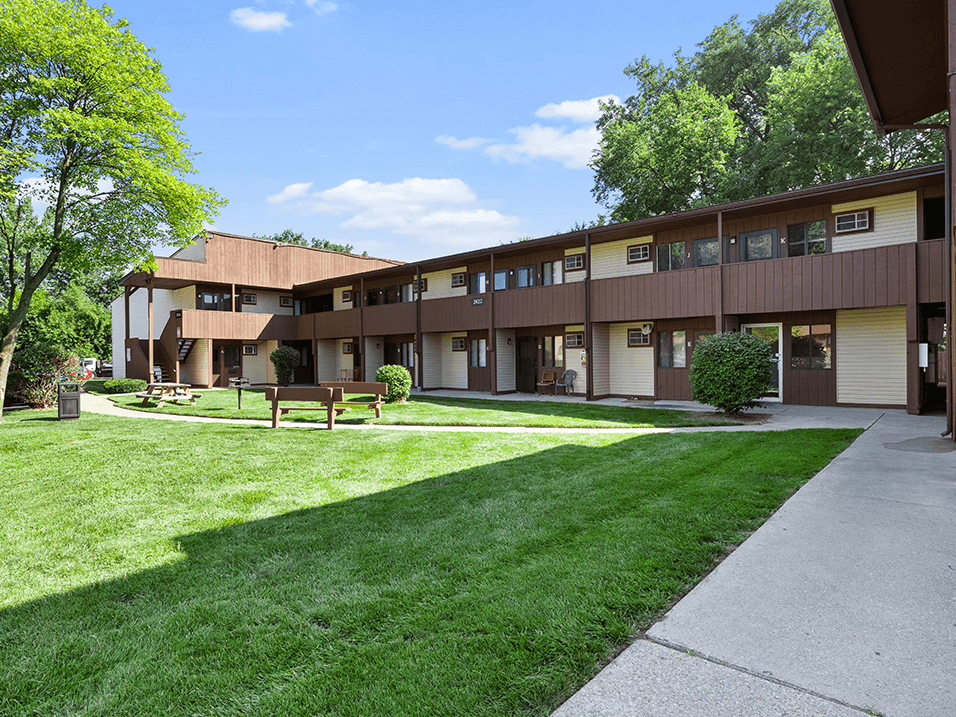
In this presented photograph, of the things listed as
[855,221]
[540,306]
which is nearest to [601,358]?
[540,306]

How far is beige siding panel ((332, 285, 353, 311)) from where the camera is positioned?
28.2 meters

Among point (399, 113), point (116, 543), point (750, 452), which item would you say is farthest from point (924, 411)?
point (399, 113)

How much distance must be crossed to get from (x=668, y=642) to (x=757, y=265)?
13957 mm

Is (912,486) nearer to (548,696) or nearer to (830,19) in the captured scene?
(548,696)

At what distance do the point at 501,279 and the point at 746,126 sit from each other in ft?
66.8

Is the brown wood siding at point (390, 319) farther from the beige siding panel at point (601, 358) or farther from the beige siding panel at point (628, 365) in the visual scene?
the beige siding panel at point (628, 365)

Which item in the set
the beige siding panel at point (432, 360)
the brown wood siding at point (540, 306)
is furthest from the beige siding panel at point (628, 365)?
the beige siding panel at point (432, 360)

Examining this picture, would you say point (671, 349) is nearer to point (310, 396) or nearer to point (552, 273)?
point (552, 273)

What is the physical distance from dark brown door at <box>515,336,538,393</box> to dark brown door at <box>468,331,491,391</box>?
1.34 m

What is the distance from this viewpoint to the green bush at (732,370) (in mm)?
11742

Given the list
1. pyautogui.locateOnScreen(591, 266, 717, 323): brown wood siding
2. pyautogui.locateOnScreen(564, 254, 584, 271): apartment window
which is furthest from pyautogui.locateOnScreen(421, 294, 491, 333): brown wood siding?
pyautogui.locateOnScreen(591, 266, 717, 323): brown wood siding

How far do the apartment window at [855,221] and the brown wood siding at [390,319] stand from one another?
51.5 feet

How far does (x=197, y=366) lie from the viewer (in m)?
27.0

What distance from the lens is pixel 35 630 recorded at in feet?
9.80
